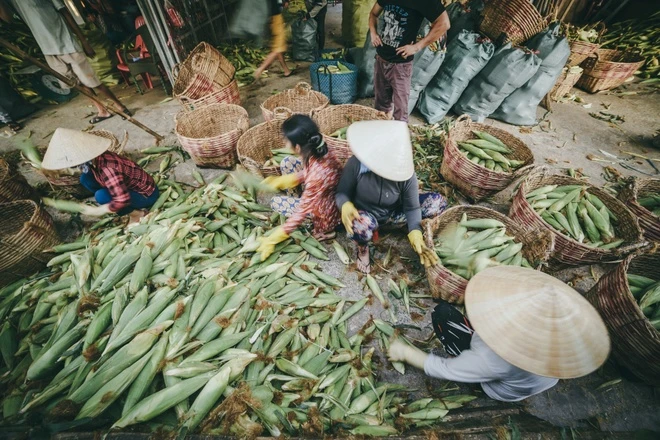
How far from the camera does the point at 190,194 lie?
305 cm

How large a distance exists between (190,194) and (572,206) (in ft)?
12.7

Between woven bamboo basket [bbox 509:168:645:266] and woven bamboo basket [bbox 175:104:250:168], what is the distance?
3158mm

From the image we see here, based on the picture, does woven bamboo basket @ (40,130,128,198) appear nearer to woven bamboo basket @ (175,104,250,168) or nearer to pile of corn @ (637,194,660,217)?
woven bamboo basket @ (175,104,250,168)

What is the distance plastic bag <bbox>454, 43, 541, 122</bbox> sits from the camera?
3.59 m

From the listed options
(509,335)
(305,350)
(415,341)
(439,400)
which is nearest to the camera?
(509,335)

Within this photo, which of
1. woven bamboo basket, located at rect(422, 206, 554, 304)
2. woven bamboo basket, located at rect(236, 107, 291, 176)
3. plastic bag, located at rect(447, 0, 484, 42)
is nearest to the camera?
woven bamboo basket, located at rect(422, 206, 554, 304)

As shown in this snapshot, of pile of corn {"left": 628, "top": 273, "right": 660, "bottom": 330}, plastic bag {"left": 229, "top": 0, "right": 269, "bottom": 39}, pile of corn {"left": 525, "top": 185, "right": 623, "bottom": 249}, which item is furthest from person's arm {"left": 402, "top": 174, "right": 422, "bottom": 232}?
plastic bag {"left": 229, "top": 0, "right": 269, "bottom": 39}

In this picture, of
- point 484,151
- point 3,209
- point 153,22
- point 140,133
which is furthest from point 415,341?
point 153,22

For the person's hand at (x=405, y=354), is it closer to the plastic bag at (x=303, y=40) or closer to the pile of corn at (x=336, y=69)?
the pile of corn at (x=336, y=69)

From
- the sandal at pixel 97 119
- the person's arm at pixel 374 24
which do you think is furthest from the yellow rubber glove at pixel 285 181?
the sandal at pixel 97 119

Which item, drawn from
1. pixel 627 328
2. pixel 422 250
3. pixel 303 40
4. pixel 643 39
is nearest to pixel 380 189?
pixel 422 250

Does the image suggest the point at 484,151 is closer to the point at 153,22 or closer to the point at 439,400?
the point at 439,400

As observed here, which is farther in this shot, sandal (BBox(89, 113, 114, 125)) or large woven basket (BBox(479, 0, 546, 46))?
sandal (BBox(89, 113, 114, 125))

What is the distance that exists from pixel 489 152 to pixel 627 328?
200 cm
